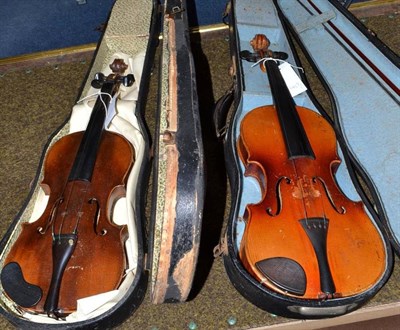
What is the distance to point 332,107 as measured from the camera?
152cm

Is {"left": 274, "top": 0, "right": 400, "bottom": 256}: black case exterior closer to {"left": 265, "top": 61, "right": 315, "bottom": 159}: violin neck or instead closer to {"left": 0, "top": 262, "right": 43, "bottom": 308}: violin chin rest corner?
{"left": 265, "top": 61, "right": 315, "bottom": 159}: violin neck

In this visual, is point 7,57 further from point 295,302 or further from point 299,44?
point 295,302

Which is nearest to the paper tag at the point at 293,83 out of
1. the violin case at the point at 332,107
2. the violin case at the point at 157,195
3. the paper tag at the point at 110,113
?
the violin case at the point at 332,107

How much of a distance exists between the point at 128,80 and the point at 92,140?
304 millimetres

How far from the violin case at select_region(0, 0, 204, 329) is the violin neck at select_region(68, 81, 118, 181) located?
52mm

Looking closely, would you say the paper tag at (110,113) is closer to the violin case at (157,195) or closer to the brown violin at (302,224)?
the violin case at (157,195)

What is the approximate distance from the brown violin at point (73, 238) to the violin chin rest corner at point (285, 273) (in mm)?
338

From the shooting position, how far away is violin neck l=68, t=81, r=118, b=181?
121 cm

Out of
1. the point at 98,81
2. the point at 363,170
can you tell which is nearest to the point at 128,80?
the point at 98,81

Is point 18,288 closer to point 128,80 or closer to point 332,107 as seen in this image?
point 128,80

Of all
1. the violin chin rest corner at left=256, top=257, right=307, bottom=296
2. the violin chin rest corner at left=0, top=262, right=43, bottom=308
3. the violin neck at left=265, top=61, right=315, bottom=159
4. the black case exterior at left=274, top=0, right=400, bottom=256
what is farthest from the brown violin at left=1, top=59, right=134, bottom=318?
the black case exterior at left=274, top=0, right=400, bottom=256

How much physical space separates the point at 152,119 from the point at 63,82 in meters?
0.45

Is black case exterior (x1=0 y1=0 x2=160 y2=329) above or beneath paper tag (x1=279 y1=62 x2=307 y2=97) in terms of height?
beneath

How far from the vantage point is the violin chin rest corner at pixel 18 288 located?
103 cm
